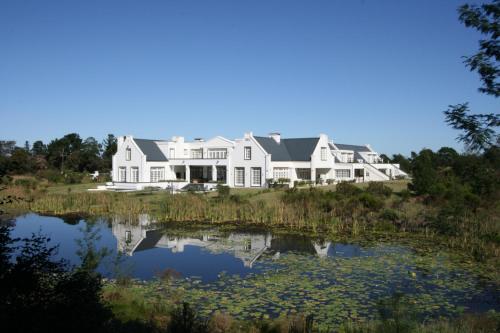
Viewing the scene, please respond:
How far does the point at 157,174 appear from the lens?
46.2 meters

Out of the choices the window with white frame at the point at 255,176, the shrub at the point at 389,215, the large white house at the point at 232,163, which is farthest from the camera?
the large white house at the point at 232,163

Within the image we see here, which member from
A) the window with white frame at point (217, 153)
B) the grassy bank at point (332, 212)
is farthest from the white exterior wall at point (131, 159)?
the grassy bank at point (332, 212)

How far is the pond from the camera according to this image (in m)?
10.3

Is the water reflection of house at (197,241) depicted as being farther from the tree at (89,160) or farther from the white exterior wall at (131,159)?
the tree at (89,160)

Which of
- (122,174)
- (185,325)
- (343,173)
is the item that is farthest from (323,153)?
(185,325)

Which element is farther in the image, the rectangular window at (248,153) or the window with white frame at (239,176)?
the window with white frame at (239,176)

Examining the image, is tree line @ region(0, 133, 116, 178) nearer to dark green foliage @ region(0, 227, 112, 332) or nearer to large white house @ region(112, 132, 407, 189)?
large white house @ region(112, 132, 407, 189)

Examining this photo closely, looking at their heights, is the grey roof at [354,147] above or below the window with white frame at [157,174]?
above

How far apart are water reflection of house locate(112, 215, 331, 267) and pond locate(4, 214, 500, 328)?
38mm

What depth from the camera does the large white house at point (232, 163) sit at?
42.7 meters

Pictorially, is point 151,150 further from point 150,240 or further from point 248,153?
point 150,240

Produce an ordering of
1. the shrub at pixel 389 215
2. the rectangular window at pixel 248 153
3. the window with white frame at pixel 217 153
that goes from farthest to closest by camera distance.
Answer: the window with white frame at pixel 217 153 → the rectangular window at pixel 248 153 → the shrub at pixel 389 215

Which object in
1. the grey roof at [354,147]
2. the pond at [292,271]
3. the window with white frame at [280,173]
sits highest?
the grey roof at [354,147]

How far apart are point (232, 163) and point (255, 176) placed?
2822 millimetres
